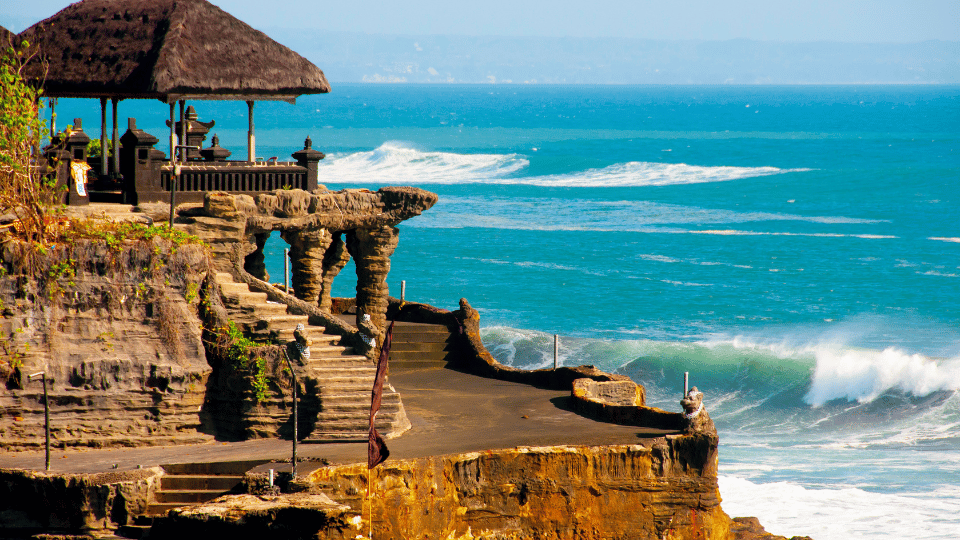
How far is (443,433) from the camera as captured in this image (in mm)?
23594

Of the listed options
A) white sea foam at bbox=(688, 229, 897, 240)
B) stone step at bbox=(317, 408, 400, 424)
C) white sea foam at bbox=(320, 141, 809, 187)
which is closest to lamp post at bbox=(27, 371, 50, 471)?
stone step at bbox=(317, 408, 400, 424)

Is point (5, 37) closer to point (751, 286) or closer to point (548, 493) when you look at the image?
point (548, 493)

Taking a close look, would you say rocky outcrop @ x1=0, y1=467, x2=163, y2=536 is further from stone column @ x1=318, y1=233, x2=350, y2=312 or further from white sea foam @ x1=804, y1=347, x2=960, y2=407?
white sea foam @ x1=804, y1=347, x2=960, y2=407

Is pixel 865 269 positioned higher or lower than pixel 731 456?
higher

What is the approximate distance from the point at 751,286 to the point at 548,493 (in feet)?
132

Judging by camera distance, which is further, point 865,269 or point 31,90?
point 865,269

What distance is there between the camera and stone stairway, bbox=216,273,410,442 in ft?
74.1

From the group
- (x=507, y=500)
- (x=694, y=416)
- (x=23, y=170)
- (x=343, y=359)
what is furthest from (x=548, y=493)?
(x=23, y=170)

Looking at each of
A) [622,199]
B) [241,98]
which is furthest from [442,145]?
[241,98]

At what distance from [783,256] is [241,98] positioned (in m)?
47.5

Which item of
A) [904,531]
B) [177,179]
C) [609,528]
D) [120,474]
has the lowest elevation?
[904,531]

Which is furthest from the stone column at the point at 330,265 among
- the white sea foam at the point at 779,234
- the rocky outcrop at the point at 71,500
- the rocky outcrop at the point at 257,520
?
the white sea foam at the point at 779,234

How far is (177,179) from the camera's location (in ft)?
83.5

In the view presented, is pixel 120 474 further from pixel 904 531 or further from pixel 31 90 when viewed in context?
pixel 904 531
